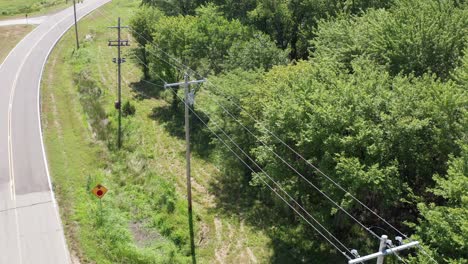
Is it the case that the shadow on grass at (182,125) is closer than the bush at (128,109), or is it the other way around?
the shadow on grass at (182,125)

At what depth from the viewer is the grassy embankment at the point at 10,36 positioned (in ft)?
199

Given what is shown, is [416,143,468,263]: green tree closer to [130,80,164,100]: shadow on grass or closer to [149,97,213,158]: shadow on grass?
[149,97,213,158]: shadow on grass

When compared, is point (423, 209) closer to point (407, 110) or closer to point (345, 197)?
point (345, 197)

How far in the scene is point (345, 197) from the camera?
21750 millimetres

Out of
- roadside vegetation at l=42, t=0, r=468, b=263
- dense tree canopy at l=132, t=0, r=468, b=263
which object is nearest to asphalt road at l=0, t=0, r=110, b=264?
roadside vegetation at l=42, t=0, r=468, b=263

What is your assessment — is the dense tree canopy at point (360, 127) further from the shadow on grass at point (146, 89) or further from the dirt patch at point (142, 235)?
the shadow on grass at point (146, 89)

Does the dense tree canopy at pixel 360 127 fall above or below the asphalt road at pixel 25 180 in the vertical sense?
above

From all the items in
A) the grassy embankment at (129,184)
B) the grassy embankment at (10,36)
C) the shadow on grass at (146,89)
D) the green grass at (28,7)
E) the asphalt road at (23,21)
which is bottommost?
the grassy embankment at (129,184)

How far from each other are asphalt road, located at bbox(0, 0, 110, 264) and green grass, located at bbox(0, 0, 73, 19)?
29.2 m

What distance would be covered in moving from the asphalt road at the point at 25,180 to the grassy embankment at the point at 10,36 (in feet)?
19.9

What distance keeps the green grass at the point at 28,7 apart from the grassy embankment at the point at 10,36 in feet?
28.1

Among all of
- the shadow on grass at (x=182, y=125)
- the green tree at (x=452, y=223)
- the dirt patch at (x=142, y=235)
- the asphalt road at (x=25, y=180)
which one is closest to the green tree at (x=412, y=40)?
the green tree at (x=452, y=223)

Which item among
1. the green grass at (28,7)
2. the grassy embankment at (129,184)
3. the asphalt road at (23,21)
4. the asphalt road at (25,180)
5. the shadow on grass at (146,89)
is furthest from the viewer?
the green grass at (28,7)

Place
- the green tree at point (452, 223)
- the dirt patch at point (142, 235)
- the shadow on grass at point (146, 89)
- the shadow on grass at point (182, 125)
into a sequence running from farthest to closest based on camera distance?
the shadow on grass at point (146, 89) → the shadow on grass at point (182, 125) → the dirt patch at point (142, 235) → the green tree at point (452, 223)
